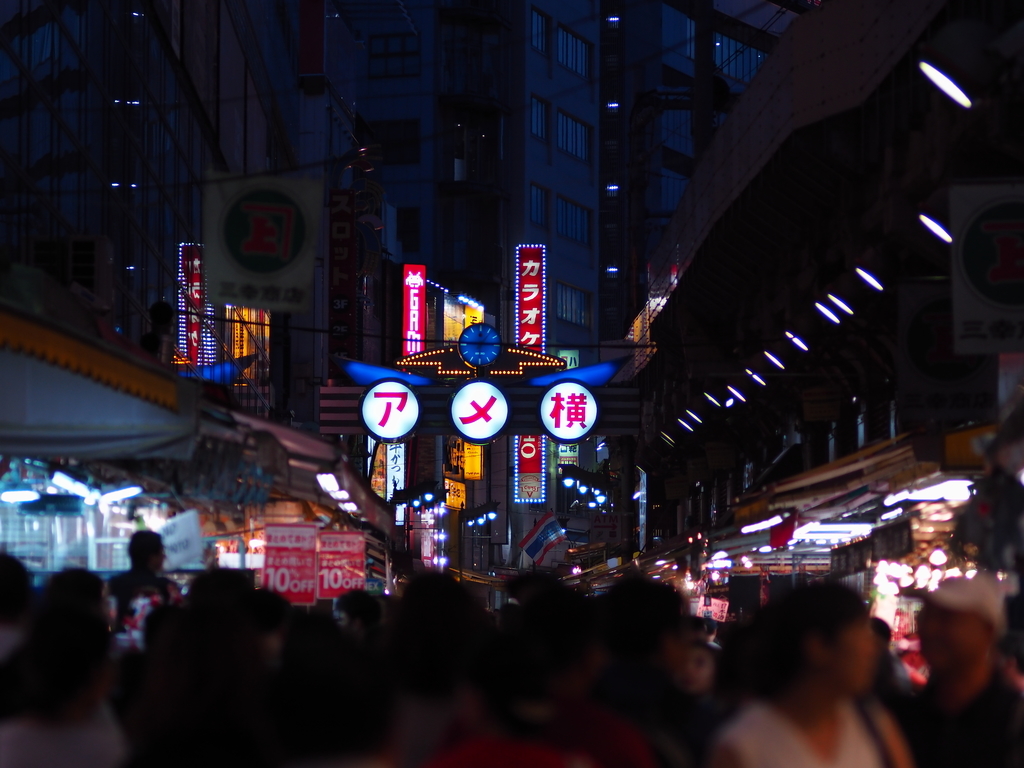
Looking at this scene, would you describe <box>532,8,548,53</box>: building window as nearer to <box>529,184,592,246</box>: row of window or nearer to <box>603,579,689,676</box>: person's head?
<box>529,184,592,246</box>: row of window

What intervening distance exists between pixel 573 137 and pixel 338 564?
60051 mm

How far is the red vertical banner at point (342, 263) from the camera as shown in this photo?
35.0 metres

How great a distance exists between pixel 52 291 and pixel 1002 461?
714 centimetres

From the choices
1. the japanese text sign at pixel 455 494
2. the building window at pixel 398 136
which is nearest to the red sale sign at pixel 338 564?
the japanese text sign at pixel 455 494

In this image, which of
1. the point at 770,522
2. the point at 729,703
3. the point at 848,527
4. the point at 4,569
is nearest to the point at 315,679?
the point at 729,703

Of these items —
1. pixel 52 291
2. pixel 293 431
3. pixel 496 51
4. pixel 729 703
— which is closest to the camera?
pixel 729 703

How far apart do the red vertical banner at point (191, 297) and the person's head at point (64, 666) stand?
1850cm

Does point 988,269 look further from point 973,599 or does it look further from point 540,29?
point 540,29

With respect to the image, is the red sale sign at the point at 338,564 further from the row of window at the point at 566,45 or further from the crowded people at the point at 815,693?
the row of window at the point at 566,45

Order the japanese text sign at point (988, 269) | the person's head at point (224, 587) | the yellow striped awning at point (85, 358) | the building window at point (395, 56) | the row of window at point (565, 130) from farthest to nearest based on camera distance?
the row of window at point (565, 130) → the building window at point (395, 56) → the japanese text sign at point (988, 269) → the yellow striped awning at point (85, 358) → the person's head at point (224, 587)

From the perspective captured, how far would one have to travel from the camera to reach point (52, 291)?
37.7 feet

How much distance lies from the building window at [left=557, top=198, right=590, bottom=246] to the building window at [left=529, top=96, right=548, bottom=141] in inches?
141

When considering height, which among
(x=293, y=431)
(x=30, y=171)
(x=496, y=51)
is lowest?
(x=293, y=431)

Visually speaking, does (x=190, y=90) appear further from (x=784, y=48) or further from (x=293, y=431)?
(x=293, y=431)
